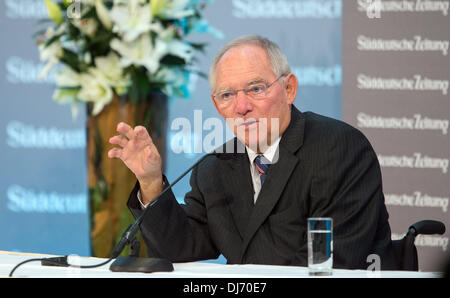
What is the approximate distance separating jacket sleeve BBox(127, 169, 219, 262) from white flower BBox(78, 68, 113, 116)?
2.25 feet

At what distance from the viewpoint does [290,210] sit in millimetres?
2422

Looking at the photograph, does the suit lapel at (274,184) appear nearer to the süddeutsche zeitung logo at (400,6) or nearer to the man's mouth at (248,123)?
→ the man's mouth at (248,123)

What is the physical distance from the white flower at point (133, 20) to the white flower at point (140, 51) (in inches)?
1.9

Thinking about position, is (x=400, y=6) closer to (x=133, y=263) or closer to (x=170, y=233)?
(x=170, y=233)

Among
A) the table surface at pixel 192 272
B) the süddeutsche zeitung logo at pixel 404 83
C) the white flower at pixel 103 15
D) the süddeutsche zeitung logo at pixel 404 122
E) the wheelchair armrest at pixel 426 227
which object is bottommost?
the wheelchair armrest at pixel 426 227

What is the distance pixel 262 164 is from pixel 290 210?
0.22 meters

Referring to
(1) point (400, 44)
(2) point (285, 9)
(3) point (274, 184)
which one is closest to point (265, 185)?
(3) point (274, 184)

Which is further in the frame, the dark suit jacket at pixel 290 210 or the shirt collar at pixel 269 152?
the shirt collar at pixel 269 152

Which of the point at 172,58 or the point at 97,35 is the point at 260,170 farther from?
the point at 97,35

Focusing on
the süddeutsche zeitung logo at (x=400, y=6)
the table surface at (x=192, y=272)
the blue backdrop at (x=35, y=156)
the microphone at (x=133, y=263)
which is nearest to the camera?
the table surface at (x=192, y=272)

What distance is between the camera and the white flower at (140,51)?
289cm

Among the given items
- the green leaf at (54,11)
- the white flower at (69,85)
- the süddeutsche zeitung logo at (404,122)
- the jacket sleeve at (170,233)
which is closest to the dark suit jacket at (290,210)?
the jacket sleeve at (170,233)
